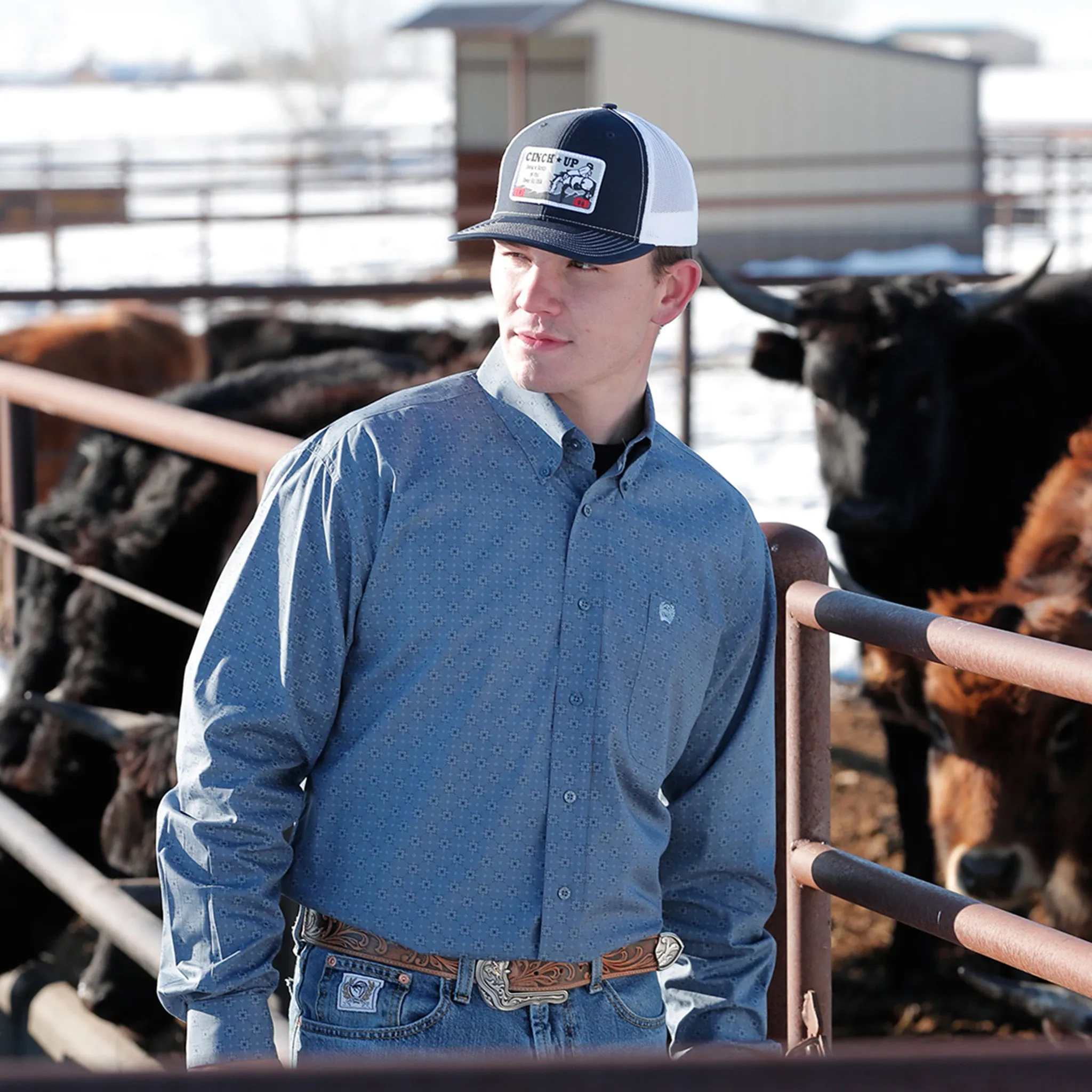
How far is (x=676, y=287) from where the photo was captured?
1.91 m

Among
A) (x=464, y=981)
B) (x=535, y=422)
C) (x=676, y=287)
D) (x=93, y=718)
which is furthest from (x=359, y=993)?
(x=93, y=718)

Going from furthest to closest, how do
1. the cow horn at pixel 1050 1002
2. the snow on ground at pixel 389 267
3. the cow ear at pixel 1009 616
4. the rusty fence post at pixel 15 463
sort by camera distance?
the snow on ground at pixel 389 267, the rusty fence post at pixel 15 463, the cow ear at pixel 1009 616, the cow horn at pixel 1050 1002

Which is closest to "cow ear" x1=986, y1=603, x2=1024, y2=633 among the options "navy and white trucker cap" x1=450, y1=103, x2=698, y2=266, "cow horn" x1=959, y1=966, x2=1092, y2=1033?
"cow horn" x1=959, y1=966, x2=1092, y2=1033

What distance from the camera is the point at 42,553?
358 centimetres

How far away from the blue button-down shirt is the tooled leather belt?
0.02 meters

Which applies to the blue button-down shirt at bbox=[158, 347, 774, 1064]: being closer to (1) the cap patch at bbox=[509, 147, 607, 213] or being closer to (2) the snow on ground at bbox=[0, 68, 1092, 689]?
(1) the cap patch at bbox=[509, 147, 607, 213]

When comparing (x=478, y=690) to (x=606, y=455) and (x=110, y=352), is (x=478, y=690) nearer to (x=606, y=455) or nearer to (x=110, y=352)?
(x=606, y=455)

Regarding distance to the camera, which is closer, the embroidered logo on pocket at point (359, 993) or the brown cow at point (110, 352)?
the embroidered logo on pocket at point (359, 993)

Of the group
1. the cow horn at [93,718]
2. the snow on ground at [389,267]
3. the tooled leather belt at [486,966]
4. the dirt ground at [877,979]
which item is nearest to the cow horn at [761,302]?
the snow on ground at [389,267]

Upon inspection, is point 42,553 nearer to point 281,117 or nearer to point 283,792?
point 283,792

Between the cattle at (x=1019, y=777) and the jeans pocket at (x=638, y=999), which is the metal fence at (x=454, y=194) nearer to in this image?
the cattle at (x=1019, y=777)

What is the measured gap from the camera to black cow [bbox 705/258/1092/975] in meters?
5.90

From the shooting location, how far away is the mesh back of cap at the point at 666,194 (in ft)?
5.90

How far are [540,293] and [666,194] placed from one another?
0.21 metres
